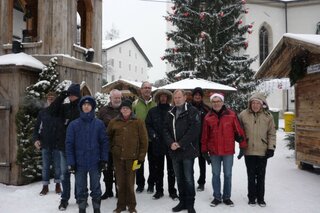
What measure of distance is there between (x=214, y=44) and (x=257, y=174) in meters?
15.3

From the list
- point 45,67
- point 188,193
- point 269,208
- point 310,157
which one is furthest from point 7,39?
point 310,157

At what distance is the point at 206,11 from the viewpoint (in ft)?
68.5

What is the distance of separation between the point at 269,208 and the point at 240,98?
1521cm

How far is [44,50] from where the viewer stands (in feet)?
29.7

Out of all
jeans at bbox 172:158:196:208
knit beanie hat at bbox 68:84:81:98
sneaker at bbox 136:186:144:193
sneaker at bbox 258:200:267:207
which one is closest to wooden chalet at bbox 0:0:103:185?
knit beanie hat at bbox 68:84:81:98

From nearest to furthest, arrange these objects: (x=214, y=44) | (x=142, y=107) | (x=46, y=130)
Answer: (x=142, y=107)
(x=46, y=130)
(x=214, y=44)

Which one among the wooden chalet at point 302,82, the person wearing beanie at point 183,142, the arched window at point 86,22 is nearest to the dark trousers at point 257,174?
the person wearing beanie at point 183,142

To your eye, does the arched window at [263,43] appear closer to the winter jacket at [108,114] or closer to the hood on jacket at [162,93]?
the hood on jacket at [162,93]

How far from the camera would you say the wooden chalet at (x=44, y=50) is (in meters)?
8.24

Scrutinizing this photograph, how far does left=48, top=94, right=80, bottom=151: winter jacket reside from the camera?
251 inches

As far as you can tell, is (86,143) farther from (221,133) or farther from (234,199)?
(234,199)

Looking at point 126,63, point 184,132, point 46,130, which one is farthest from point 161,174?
point 126,63

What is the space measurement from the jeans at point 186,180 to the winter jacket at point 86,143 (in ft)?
3.99

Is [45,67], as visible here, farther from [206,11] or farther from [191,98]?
[206,11]
